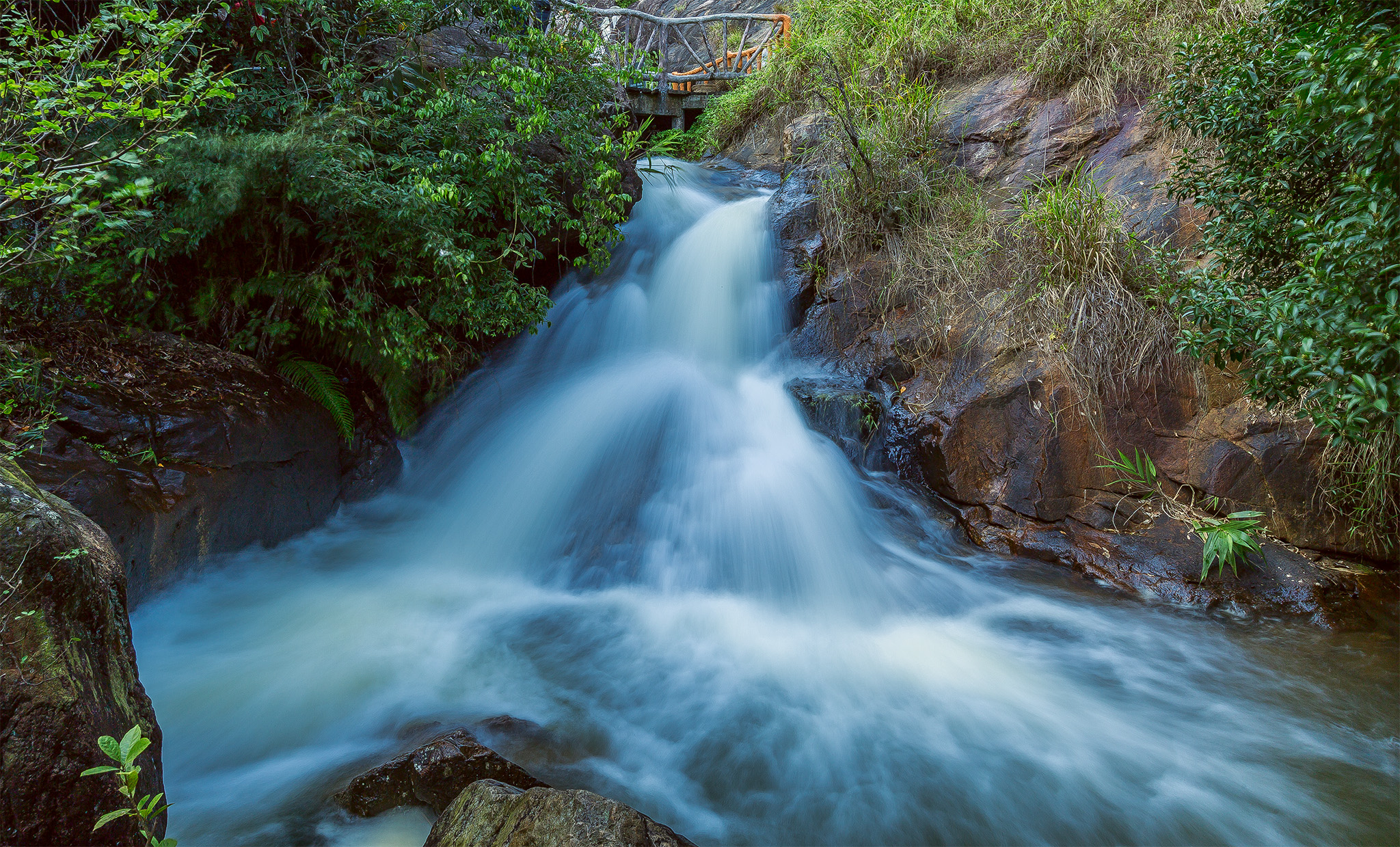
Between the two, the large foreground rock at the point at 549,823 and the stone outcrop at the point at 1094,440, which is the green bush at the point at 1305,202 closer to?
the stone outcrop at the point at 1094,440

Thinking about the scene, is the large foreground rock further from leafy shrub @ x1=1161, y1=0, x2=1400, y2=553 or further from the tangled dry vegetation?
the tangled dry vegetation

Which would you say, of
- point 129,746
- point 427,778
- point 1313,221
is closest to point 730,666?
point 427,778

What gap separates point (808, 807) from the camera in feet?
9.45

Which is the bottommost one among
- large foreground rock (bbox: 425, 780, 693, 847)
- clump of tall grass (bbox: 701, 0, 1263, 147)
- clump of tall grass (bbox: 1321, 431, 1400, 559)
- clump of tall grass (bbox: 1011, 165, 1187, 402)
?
large foreground rock (bbox: 425, 780, 693, 847)

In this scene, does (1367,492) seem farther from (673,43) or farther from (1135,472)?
(673,43)

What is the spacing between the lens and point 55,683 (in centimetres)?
172

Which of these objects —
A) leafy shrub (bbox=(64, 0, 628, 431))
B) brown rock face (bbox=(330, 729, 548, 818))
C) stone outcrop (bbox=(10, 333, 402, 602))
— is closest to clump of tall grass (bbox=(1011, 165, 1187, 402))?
A: leafy shrub (bbox=(64, 0, 628, 431))

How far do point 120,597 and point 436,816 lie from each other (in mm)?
1327

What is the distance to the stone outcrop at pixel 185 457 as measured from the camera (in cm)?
378

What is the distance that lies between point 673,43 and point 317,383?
882 inches

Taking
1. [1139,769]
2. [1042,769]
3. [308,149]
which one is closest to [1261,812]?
[1139,769]

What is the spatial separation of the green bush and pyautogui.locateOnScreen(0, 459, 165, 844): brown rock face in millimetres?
4194

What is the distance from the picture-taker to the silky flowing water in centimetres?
285

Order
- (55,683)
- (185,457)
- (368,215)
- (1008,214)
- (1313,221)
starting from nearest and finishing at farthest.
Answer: (55,683), (1313,221), (185,457), (368,215), (1008,214)
